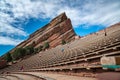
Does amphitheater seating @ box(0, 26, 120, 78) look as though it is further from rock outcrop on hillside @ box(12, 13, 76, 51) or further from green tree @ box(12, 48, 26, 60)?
rock outcrop on hillside @ box(12, 13, 76, 51)

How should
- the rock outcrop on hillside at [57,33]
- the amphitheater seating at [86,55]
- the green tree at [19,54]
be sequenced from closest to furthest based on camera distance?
the amphitheater seating at [86,55], the green tree at [19,54], the rock outcrop on hillside at [57,33]

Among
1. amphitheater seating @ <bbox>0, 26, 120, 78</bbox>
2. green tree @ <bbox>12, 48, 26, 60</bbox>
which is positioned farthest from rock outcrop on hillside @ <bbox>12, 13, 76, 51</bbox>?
amphitheater seating @ <bbox>0, 26, 120, 78</bbox>

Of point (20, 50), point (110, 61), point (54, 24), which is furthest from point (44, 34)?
point (110, 61)

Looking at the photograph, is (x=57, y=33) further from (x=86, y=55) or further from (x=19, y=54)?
(x=86, y=55)

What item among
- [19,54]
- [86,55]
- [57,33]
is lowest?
[86,55]

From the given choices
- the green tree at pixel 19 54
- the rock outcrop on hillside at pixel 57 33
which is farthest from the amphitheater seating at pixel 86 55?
the rock outcrop on hillside at pixel 57 33

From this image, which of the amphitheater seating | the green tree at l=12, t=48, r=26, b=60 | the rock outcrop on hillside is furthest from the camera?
the rock outcrop on hillside

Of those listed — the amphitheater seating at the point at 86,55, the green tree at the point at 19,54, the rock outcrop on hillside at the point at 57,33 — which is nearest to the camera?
the amphitheater seating at the point at 86,55

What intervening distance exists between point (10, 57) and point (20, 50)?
15.3ft

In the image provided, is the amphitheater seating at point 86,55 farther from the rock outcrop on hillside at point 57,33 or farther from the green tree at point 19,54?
the rock outcrop on hillside at point 57,33

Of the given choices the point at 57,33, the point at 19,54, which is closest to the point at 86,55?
the point at 19,54

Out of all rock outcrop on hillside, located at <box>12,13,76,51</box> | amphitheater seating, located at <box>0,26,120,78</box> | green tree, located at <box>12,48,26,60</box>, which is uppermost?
rock outcrop on hillside, located at <box>12,13,76,51</box>

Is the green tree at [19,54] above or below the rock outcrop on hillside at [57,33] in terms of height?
below

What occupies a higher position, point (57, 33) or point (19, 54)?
point (57, 33)
